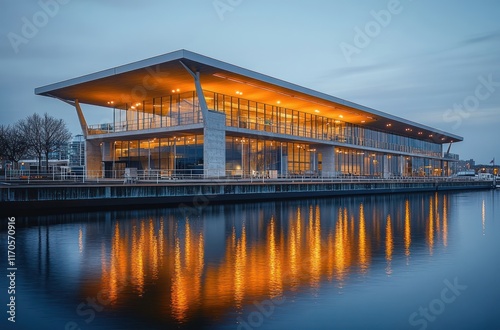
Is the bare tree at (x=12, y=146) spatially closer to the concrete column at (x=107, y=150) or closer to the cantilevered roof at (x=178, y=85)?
the concrete column at (x=107, y=150)

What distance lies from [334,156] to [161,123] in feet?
76.2

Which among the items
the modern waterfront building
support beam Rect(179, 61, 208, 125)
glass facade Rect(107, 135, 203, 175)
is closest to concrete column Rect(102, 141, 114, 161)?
the modern waterfront building

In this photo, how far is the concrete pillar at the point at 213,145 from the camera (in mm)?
35500

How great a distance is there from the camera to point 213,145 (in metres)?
36.0

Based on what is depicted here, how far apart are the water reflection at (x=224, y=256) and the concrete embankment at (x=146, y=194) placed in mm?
3944

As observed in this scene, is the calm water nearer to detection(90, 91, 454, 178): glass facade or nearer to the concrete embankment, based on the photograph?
the concrete embankment

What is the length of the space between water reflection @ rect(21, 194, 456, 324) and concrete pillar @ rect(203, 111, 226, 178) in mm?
12800

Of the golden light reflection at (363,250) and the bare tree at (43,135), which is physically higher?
the bare tree at (43,135)

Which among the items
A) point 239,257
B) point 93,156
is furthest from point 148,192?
point 93,156

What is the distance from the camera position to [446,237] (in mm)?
17688

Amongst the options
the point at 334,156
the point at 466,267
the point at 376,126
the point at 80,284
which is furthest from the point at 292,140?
the point at 80,284

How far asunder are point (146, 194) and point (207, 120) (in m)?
9.37

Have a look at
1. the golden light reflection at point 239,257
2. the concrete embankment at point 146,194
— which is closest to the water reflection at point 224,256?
the golden light reflection at point 239,257

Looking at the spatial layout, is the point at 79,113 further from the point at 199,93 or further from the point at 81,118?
the point at 199,93
